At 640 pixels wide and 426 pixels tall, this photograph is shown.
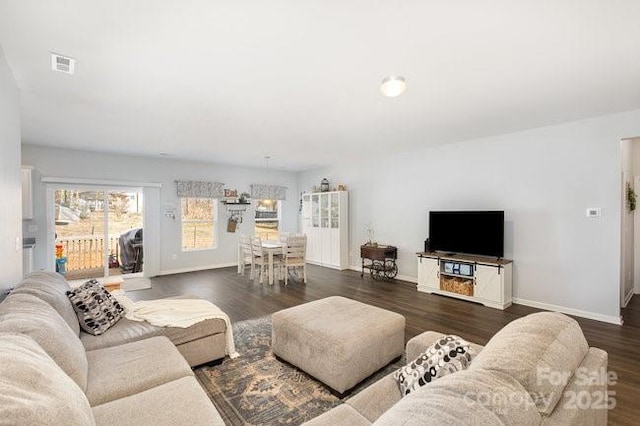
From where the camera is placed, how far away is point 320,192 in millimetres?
7270

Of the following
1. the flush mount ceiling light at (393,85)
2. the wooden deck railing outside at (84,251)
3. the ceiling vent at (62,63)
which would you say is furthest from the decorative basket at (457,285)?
the wooden deck railing outside at (84,251)

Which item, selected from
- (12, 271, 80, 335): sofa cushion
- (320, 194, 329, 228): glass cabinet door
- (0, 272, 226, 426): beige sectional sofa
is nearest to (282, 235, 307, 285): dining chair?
(320, 194, 329, 228): glass cabinet door

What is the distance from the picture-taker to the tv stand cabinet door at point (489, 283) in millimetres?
4113

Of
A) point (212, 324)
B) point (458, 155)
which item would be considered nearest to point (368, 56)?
point (212, 324)

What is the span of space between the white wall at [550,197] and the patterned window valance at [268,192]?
3488 millimetres

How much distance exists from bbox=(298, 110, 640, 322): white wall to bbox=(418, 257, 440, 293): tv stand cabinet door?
2.02 feet

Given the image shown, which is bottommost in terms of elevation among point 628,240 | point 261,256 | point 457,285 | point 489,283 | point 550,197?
point 457,285

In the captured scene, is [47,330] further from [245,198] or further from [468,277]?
[245,198]

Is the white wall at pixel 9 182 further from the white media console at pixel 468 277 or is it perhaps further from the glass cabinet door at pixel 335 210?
the glass cabinet door at pixel 335 210

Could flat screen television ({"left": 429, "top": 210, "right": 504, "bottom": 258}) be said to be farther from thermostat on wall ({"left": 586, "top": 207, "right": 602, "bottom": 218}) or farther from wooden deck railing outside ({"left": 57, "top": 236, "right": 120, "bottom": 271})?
wooden deck railing outside ({"left": 57, "top": 236, "right": 120, "bottom": 271})

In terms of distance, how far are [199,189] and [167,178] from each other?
2.19 feet

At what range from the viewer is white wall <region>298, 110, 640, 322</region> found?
362cm

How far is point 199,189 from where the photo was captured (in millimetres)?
6703

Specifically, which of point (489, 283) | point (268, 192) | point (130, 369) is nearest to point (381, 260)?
point (489, 283)
